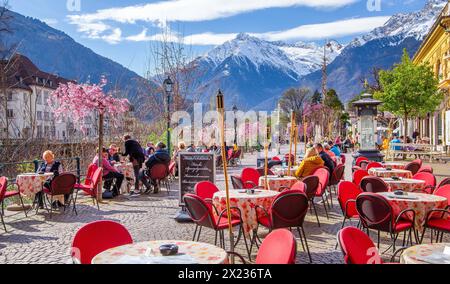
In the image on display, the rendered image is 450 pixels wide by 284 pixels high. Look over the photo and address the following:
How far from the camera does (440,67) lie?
3575 centimetres

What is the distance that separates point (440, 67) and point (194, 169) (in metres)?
31.9

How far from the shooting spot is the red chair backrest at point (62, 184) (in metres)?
9.70

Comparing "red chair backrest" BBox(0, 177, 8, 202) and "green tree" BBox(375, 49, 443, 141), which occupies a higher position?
"green tree" BBox(375, 49, 443, 141)

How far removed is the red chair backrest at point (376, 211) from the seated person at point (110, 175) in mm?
7837

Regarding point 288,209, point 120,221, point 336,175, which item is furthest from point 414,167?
point 120,221

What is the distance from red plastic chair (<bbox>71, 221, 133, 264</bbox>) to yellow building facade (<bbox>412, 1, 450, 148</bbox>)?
1024 inches

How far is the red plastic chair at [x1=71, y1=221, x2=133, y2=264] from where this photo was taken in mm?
4301

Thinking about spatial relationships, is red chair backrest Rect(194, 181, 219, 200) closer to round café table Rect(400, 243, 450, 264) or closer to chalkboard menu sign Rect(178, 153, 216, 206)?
chalkboard menu sign Rect(178, 153, 216, 206)

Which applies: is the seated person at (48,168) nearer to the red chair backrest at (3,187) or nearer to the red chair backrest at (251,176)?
the red chair backrest at (3,187)

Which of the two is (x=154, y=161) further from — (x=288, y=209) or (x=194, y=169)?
(x=288, y=209)

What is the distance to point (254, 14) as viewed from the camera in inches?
332

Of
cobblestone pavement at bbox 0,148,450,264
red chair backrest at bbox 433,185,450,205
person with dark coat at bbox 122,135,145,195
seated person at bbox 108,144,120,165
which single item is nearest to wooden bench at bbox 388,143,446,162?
seated person at bbox 108,144,120,165

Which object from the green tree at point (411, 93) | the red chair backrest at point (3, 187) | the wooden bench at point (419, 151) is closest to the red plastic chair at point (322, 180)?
the red chair backrest at point (3, 187)

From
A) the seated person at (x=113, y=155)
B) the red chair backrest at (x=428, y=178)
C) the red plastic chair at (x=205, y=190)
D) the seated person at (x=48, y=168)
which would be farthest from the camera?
the seated person at (x=113, y=155)
